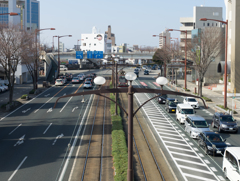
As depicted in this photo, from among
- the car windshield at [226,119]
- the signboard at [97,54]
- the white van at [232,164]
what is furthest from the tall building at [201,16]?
the white van at [232,164]

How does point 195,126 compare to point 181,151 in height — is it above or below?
above

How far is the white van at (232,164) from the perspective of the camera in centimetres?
1787

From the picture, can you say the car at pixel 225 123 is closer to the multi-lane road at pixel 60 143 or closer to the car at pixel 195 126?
the multi-lane road at pixel 60 143

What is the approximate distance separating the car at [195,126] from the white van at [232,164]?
9.23m

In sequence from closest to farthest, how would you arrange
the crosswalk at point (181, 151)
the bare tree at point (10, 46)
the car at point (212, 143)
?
the crosswalk at point (181, 151)
the car at point (212, 143)
the bare tree at point (10, 46)

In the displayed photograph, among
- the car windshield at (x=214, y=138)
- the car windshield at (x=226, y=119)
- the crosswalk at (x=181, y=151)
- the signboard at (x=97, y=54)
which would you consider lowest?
the crosswalk at (x=181, y=151)

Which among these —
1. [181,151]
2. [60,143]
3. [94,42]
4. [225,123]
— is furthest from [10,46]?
[94,42]

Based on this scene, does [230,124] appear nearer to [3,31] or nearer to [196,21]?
[3,31]

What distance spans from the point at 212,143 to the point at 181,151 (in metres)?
2.43

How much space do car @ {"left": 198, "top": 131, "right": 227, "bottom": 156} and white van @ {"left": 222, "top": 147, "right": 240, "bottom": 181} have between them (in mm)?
4270

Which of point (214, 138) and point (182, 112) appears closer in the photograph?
point (214, 138)

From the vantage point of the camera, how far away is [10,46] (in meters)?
43.4

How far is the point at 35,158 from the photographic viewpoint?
78.4 ft

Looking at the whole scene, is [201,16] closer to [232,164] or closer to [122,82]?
[122,82]
